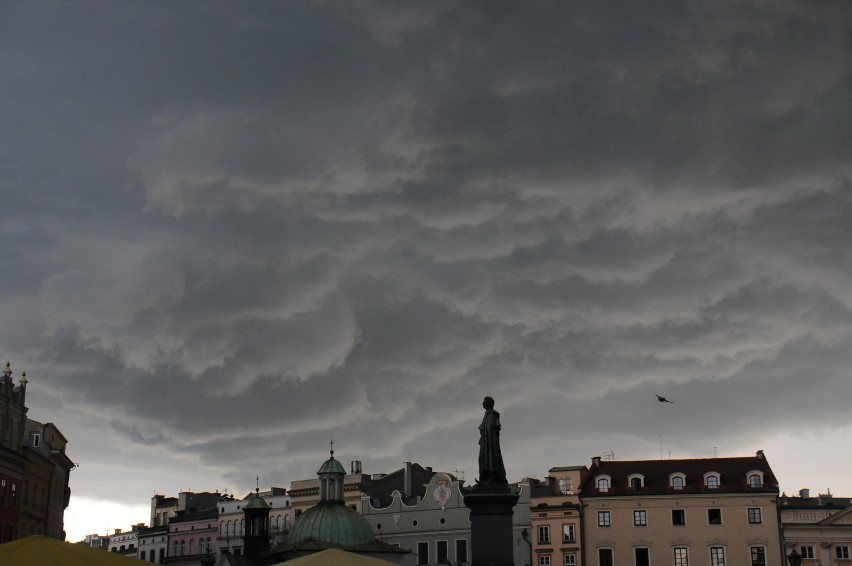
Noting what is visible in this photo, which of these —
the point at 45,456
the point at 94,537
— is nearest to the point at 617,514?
the point at 45,456

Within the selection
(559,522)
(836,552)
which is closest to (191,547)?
(559,522)

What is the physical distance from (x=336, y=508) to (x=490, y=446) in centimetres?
5190

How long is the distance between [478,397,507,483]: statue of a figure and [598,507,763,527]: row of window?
46.8m

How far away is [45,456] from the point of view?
73250mm

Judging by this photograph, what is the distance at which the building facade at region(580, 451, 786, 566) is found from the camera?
76312mm

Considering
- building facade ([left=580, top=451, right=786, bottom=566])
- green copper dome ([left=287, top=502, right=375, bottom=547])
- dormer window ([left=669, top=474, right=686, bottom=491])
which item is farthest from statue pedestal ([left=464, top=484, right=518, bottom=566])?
dormer window ([left=669, top=474, right=686, bottom=491])

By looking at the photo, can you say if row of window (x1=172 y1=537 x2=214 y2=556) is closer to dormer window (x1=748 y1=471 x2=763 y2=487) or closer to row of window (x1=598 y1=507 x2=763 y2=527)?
row of window (x1=598 y1=507 x2=763 y2=527)

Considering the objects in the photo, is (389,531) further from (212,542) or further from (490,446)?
(490,446)

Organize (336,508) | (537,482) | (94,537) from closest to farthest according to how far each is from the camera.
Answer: (336,508) < (537,482) < (94,537)

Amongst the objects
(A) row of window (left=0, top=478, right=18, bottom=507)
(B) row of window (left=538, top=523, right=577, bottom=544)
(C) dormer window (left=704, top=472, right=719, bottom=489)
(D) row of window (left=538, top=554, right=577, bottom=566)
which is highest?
(C) dormer window (left=704, top=472, right=719, bottom=489)

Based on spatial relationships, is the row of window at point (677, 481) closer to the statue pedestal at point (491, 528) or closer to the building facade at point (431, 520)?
the building facade at point (431, 520)

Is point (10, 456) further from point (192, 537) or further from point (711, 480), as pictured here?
point (192, 537)

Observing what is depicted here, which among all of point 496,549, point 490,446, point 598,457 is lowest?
point 496,549

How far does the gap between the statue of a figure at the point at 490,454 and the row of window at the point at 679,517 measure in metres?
46.8
